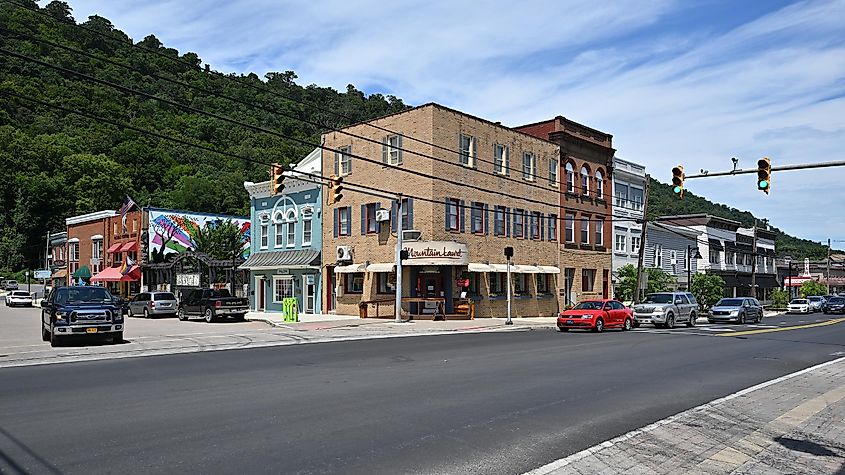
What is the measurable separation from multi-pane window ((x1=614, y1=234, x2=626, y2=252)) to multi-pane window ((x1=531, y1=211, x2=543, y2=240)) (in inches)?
453

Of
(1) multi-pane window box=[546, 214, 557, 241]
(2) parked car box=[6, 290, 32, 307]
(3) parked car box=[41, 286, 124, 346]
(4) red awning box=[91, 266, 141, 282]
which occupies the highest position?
(1) multi-pane window box=[546, 214, 557, 241]

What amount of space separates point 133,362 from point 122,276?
4154 centimetres

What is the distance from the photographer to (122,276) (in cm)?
5562

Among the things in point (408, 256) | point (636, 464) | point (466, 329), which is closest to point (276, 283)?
point (408, 256)

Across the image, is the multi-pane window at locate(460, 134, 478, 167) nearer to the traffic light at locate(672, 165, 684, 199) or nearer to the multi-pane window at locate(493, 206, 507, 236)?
the multi-pane window at locate(493, 206, 507, 236)

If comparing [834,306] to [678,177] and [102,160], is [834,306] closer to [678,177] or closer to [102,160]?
[678,177]

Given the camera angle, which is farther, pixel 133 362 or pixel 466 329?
pixel 466 329

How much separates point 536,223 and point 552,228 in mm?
1950

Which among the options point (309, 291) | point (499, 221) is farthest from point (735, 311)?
point (309, 291)

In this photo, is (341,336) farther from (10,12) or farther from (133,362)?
(10,12)

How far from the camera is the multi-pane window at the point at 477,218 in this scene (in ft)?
128

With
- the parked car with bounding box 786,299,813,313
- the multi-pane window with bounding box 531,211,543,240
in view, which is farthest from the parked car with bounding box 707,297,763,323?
the parked car with bounding box 786,299,813,313

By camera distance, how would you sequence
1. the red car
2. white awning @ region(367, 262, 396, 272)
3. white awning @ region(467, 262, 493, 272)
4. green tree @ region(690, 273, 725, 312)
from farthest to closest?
1. green tree @ region(690, 273, 725, 312)
2. white awning @ region(467, 262, 493, 272)
3. white awning @ region(367, 262, 396, 272)
4. the red car

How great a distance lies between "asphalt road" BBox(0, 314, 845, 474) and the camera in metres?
7.76
